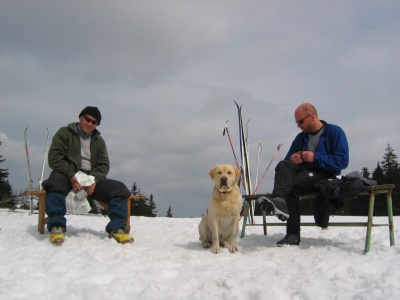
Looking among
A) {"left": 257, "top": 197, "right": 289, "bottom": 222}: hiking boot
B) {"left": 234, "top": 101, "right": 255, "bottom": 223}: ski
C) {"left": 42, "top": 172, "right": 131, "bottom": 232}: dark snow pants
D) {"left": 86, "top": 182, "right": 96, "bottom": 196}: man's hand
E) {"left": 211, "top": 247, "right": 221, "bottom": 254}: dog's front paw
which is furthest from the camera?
{"left": 234, "top": 101, "right": 255, "bottom": 223}: ski

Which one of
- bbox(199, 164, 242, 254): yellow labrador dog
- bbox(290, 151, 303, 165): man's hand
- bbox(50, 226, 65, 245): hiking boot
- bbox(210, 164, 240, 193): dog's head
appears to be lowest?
bbox(50, 226, 65, 245): hiking boot

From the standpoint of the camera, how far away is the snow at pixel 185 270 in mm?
2611

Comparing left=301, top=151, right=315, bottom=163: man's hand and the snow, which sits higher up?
left=301, top=151, right=315, bottom=163: man's hand

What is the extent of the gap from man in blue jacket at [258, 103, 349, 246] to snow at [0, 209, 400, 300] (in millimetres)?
459

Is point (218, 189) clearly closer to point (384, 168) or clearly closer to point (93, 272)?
point (93, 272)

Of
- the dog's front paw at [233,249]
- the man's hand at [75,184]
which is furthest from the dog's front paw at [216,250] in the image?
the man's hand at [75,184]

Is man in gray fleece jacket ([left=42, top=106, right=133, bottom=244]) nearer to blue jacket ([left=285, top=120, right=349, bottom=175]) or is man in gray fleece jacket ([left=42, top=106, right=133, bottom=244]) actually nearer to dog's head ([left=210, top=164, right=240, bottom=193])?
dog's head ([left=210, top=164, right=240, bottom=193])

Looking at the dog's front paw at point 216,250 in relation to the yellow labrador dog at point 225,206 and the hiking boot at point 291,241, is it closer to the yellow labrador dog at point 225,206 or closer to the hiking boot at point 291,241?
the yellow labrador dog at point 225,206

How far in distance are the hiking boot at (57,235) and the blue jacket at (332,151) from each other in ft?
10.1

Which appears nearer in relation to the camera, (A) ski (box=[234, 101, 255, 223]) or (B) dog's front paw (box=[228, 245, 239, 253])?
(B) dog's front paw (box=[228, 245, 239, 253])

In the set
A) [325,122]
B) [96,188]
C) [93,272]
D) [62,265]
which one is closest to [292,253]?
[325,122]

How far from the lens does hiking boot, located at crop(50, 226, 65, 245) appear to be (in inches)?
162

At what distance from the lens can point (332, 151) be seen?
436 centimetres

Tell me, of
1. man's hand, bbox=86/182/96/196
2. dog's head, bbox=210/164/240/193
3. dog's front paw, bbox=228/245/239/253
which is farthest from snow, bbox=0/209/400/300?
dog's head, bbox=210/164/240/193
